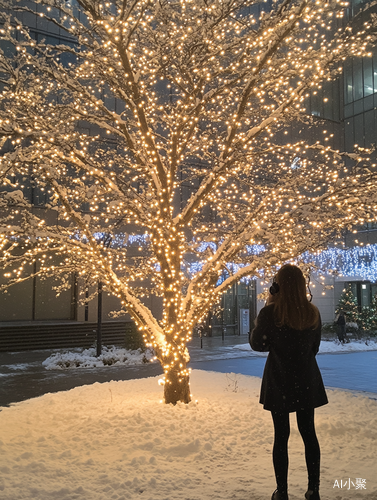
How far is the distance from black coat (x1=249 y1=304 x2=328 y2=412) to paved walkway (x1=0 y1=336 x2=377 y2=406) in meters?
6.41

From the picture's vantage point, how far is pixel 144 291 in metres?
8.88

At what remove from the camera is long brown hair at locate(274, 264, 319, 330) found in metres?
3.30

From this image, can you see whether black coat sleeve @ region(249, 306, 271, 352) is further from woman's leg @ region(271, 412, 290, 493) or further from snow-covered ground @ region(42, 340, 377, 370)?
snow-covered ground @ region(42, 340, 377, 370)

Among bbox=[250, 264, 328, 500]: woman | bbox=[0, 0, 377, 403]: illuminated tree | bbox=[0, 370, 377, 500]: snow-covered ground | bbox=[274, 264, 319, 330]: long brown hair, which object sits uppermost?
bbox=[0, 0, 377, 403]: illuminated tree

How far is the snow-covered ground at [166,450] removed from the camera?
3.81 m

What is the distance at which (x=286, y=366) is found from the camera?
3.31 meters

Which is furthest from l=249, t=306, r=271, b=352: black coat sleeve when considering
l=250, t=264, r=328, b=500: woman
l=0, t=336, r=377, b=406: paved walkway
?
l=0, t=336, r=377, b=406: paved walkway

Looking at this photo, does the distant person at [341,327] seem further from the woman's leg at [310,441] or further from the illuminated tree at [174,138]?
the woman's leg at [310,441]

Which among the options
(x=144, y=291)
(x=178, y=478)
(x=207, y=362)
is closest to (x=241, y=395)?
(x=144, y=291)

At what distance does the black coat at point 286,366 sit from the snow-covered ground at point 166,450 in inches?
40.3

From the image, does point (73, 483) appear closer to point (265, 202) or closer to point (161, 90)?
point (265, 202)

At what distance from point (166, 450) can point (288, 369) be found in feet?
7.17

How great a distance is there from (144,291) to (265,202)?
331 centimetres

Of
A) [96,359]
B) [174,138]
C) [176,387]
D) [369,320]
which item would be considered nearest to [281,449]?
[176,387]
